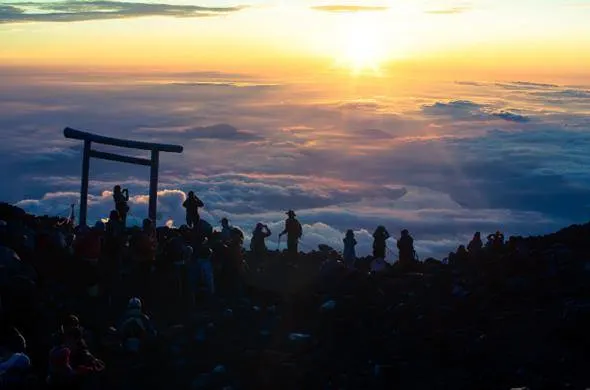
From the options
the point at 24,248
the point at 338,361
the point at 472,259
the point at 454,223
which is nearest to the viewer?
the point at 338,361

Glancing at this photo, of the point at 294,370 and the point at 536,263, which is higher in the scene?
the point at 536,263

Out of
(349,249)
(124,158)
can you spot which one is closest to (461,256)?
(349,249)

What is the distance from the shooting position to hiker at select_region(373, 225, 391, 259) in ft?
75.3

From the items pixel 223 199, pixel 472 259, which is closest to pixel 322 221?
pixel 223 199

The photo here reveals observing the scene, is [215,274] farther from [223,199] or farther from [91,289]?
[223,199]

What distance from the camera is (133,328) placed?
16.7m

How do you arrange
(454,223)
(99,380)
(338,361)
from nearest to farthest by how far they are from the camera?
(99,380) < (338,361) < (454,223)

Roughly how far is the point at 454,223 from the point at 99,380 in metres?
153

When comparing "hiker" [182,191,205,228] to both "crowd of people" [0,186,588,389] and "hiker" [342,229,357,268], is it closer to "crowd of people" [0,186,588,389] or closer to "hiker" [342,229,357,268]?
"crowd of people" [0,186,588,389]

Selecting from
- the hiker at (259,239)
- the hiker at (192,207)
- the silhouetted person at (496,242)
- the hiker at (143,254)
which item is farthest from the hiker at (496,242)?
the hiker at (143,254)

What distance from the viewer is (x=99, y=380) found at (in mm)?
15602

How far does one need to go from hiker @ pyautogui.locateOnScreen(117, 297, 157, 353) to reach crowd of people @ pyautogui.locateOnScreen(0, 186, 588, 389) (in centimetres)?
2

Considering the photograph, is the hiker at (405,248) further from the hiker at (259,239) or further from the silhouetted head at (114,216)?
the silhouetted head at (114,216)

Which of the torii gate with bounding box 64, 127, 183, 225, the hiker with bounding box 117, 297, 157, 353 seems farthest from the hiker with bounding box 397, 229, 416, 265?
the hiker with bounding box 117, 297, 157, 353
